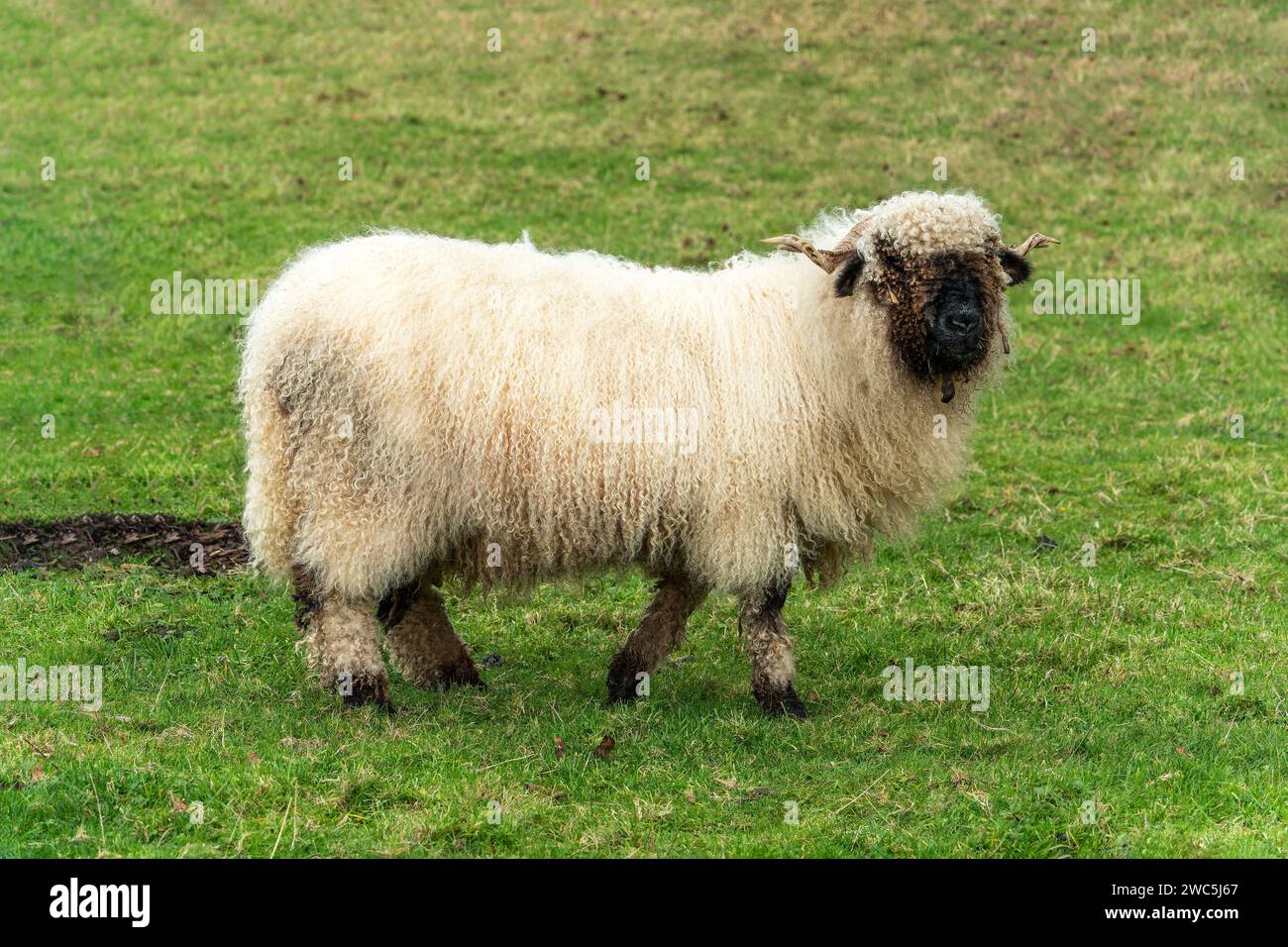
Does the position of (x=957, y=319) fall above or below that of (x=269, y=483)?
above

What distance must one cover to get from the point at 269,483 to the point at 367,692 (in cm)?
138

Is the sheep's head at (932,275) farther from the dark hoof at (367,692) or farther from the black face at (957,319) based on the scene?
the dark hoof at (367,692)

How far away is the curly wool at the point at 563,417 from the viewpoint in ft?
26.1

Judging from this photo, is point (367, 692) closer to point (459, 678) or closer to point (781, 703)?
point (459, 678)

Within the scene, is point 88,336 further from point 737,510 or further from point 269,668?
point 737,510

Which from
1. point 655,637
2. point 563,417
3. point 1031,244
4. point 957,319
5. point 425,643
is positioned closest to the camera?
point 957,319

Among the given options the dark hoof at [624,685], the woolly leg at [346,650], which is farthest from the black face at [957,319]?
the woolly leg at [346,650]

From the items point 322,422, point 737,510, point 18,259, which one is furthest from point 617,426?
point 18,259

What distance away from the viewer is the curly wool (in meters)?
7.96

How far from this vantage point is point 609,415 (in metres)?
8.01

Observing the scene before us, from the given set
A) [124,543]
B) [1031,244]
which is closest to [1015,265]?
[1031,244]

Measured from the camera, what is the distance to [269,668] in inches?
Answer: 352

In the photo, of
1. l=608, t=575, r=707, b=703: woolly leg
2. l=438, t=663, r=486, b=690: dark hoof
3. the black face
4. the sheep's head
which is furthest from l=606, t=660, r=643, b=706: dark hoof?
the black face

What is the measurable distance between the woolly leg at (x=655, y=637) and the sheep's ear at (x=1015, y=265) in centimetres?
263
